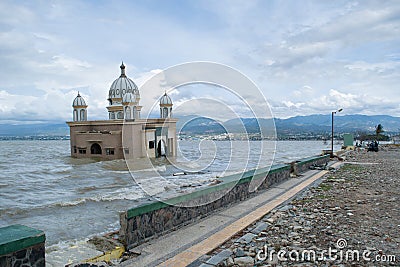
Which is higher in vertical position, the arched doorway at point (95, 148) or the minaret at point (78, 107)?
the minaret at point (78, 107)

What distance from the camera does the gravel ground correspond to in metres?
3.81

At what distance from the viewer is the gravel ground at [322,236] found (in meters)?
3.81

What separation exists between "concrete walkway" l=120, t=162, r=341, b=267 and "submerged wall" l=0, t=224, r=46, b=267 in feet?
3.26

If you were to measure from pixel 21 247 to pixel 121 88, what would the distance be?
115 ft

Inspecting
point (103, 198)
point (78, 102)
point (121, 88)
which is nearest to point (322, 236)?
point (103, 198)

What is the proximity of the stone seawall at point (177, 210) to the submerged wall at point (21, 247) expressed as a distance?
1.18 metres

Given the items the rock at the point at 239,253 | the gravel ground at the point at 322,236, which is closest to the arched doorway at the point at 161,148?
the gravel ground at the point at 322,236

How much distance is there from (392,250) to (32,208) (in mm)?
12283

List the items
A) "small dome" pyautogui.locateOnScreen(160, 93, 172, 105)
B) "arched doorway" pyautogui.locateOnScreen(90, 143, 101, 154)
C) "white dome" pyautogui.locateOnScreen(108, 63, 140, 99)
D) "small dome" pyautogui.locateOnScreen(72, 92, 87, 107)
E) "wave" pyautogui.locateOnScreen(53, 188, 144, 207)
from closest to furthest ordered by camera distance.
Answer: "wave" pyautogui.locateOnScreen(53, 188, 144, 207) → "arched doorway" pyautogui.locateOnScreen(90, 143, 101, 154) → "white dome" pyautogui.locateOnScreen(108, 63, 140, 99) → "small dome" pyautogui.locateOnScreen(72, 92, 87, 107) → "small dome" pyautogui.locateOnScreen(160, 93, 172, 105)

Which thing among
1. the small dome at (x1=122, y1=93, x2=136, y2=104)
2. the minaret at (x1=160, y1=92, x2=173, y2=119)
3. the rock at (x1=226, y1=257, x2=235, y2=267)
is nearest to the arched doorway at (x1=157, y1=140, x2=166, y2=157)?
the minaret at (x1=160, y1=92, x2=173, y2=119)

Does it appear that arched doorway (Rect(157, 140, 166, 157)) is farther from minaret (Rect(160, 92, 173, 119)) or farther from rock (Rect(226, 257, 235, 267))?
rock (Rect(226, 257, 235, 267))

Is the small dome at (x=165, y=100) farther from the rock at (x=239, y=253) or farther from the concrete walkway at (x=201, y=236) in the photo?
the rock at (x=239, y=253)

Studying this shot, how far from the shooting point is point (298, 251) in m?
4.09

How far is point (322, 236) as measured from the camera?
4.64m
